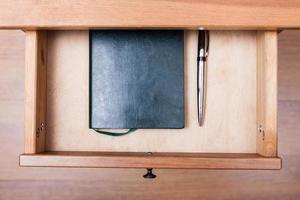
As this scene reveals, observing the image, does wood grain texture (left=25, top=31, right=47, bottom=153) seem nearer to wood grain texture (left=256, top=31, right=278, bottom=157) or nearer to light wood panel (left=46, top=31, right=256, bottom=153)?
light wood panel (left=46, top=31, right=256, bottom=153)

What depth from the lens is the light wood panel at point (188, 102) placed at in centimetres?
61

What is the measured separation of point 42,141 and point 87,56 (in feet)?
0.44

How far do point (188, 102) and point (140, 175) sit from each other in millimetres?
196

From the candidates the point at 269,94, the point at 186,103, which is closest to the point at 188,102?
the point at 186,103

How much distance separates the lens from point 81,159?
541 mm

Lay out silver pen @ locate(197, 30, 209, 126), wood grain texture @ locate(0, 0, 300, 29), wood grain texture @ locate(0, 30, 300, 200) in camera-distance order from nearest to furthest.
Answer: wood grain texture @ locate(0, 0, 300, 29), silver pen @ locate(197, 30, 209, 126), wood grain texture @ locate(0, 30, 300, 200)

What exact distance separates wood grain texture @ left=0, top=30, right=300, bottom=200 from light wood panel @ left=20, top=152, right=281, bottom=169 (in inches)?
8.6

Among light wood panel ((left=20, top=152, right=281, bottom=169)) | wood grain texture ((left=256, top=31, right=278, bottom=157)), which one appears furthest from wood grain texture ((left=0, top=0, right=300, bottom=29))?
light wood panel ((left=20, top=152, right=281, bottom=169))

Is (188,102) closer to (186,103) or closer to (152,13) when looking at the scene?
(186,103)

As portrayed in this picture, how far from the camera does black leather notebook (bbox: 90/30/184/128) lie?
0.61m

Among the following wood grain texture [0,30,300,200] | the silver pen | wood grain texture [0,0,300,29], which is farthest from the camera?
wood grain texture [0,30,300,200]

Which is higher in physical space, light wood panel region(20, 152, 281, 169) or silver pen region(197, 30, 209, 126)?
silver pen region(197, 30, 209, 126)

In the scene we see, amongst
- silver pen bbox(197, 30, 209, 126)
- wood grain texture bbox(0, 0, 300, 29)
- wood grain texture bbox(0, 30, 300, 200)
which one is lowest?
wood grain texture bbox(0, 30, 300, 200)

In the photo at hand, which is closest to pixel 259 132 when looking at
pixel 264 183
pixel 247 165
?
pixel 247 165
